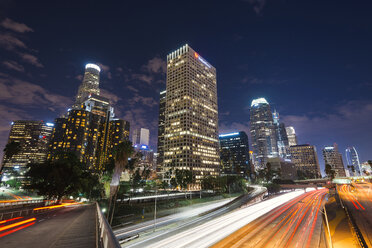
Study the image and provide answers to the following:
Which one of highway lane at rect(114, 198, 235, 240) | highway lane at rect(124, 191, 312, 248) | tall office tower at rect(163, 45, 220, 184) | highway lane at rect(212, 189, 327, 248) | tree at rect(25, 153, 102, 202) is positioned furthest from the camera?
tall office tower at rect(163, 45, 220, 184)

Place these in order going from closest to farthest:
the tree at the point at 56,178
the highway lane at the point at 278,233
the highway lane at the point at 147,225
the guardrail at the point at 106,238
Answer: the guardrail at the point at 106,238 → the highway lane at the point at 278,233 → the highway lane at the point at 147,225 → the tree at the point at 56,178

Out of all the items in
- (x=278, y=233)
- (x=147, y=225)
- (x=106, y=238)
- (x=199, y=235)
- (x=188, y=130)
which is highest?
(x=188, y=130)

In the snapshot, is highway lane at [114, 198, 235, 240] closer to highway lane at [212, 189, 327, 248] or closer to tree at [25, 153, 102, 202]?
highway lane at [212, 189, 327, 248]

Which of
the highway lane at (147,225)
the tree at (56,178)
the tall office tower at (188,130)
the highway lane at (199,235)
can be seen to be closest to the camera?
the highway lane at (199,235)

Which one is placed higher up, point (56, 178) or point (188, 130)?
point (188, 130)

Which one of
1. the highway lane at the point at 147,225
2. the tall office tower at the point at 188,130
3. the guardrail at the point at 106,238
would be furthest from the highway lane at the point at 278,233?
the tall office tower at the point at 188,130

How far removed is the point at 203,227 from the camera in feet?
112

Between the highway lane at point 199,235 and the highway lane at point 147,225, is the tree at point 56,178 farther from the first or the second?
the highway lane at point 199,235

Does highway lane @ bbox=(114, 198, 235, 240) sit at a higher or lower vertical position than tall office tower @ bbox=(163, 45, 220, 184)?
lower

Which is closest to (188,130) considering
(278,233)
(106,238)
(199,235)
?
(278,233)

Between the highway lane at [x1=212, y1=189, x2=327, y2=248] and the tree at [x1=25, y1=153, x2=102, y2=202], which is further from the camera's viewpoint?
the tree at [x1=25, y1=153, x2=102, y2=202]

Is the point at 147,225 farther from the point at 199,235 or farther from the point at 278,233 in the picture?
the point at 278,233

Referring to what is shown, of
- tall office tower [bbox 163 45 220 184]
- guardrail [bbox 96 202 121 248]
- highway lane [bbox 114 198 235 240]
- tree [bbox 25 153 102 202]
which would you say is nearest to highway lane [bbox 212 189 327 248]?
highway lane [bbox 114 198 235 240]

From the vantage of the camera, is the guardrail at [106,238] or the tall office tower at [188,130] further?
the tall office tower at [188,130]
